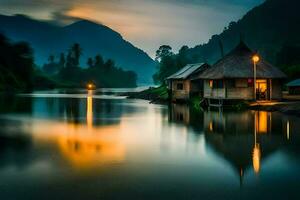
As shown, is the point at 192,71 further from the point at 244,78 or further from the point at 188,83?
the point at 244,78

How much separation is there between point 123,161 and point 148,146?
4.38 metres

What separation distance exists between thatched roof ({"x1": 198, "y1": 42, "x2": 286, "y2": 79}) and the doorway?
6.19ft

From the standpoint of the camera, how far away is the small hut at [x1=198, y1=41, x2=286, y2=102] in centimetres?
4678

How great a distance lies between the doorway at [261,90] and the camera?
1922 inches

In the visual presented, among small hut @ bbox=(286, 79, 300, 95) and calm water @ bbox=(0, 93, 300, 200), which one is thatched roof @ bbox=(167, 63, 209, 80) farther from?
calm water @ bbox=(0, 93, 300, 200)

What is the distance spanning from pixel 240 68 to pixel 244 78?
1265 mm

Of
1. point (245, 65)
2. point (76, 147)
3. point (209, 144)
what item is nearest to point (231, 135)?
point (209, 144)

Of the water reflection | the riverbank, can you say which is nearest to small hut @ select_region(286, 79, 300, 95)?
the riverbank

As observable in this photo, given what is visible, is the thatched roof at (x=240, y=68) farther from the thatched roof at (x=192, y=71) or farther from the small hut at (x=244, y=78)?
the thatched roof at (x=192, y=71)

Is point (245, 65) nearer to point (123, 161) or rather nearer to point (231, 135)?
point (231, 135)

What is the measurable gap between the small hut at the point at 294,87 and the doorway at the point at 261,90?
8.87 m

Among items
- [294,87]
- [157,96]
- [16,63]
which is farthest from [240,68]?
[16,63]

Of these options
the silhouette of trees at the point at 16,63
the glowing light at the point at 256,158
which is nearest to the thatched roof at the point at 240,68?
the glowing light at the point at 256,158

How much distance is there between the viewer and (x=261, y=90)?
4953 cm
